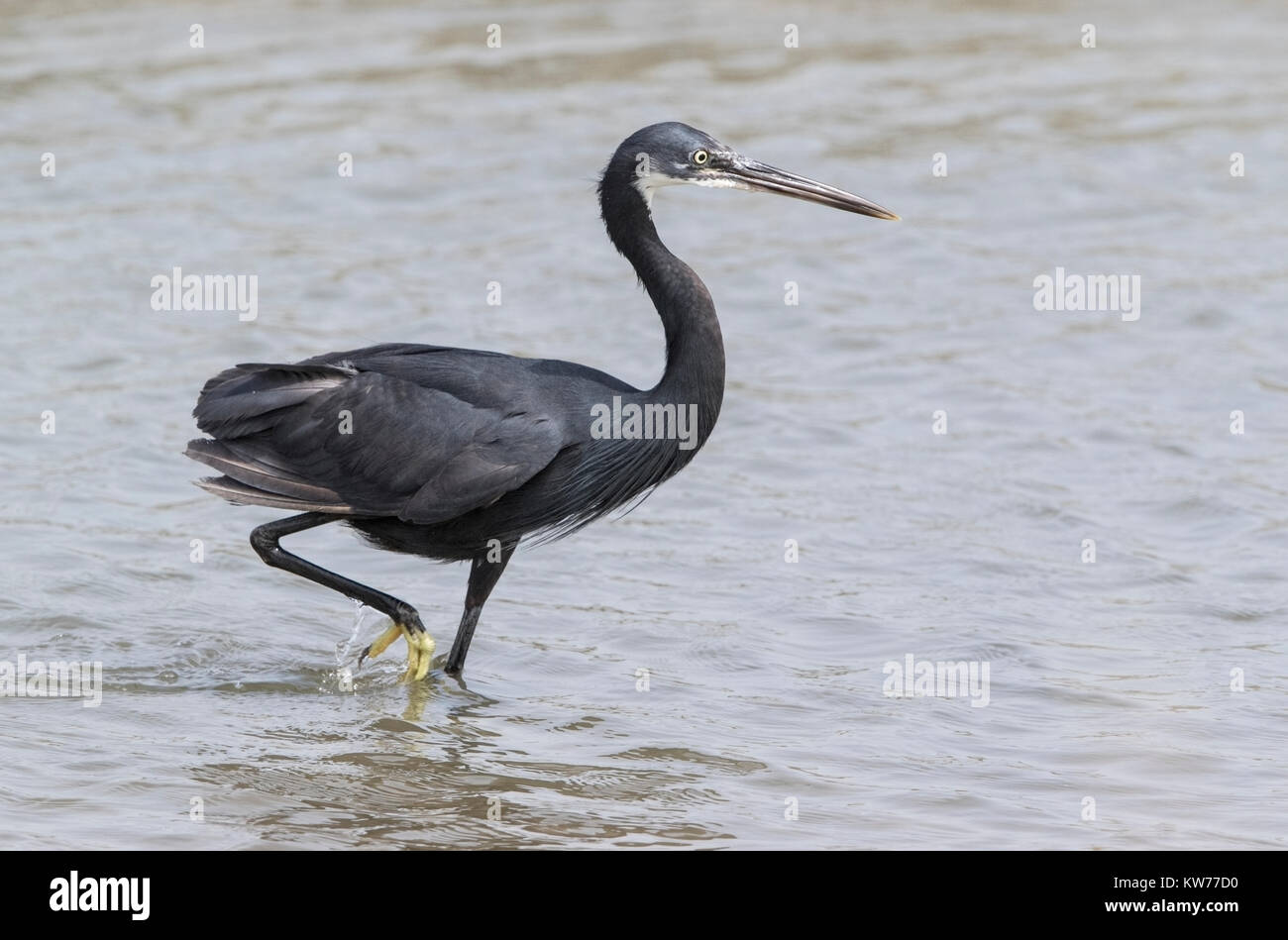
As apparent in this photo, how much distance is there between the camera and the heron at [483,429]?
7.66 meters

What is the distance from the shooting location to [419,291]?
13.5 m

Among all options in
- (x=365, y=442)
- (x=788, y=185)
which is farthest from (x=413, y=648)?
(x=788, y=185)

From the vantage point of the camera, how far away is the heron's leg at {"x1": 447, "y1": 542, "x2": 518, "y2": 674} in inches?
316

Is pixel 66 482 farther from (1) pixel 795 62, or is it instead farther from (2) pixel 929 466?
(1) pixel 795 62

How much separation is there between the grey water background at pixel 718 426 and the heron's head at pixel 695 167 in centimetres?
207
